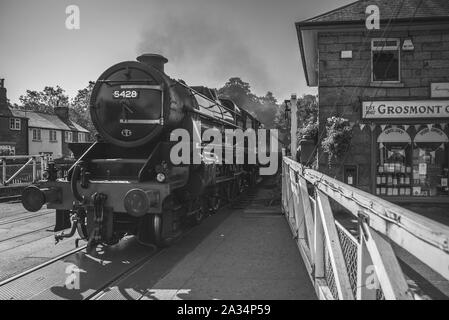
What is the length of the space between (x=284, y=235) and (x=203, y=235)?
4.79 feet

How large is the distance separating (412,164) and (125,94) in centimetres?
749

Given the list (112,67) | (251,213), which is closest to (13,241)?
(112,67)

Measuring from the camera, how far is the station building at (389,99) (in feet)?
32.8

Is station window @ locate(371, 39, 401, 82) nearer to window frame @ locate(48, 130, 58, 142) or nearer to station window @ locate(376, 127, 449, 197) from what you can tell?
station window @ locate(376, 127, 449, 197)

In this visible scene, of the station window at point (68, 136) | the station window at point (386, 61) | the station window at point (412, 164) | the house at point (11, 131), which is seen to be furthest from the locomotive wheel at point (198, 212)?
the station window at point (68, 136)

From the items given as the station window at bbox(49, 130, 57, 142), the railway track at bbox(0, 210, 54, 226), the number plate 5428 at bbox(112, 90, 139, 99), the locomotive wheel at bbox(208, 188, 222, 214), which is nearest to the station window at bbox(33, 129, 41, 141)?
the station window at bbox(49, 130, 57, 142)

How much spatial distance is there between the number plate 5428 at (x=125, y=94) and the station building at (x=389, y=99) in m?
5.17

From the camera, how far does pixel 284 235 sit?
7281mm

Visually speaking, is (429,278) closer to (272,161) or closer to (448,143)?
(448,143)

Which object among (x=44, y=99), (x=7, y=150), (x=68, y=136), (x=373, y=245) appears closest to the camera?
(x=373, y=245)

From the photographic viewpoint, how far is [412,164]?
10.3 metres

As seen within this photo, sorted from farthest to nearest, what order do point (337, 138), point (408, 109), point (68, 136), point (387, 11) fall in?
point (68, 136) → point (387, 11) → point (408, 109) → point (337, 138)

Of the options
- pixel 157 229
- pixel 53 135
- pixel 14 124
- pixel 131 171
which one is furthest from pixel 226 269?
pixel 53 135

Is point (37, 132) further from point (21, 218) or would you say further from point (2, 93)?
point (21, 218)
